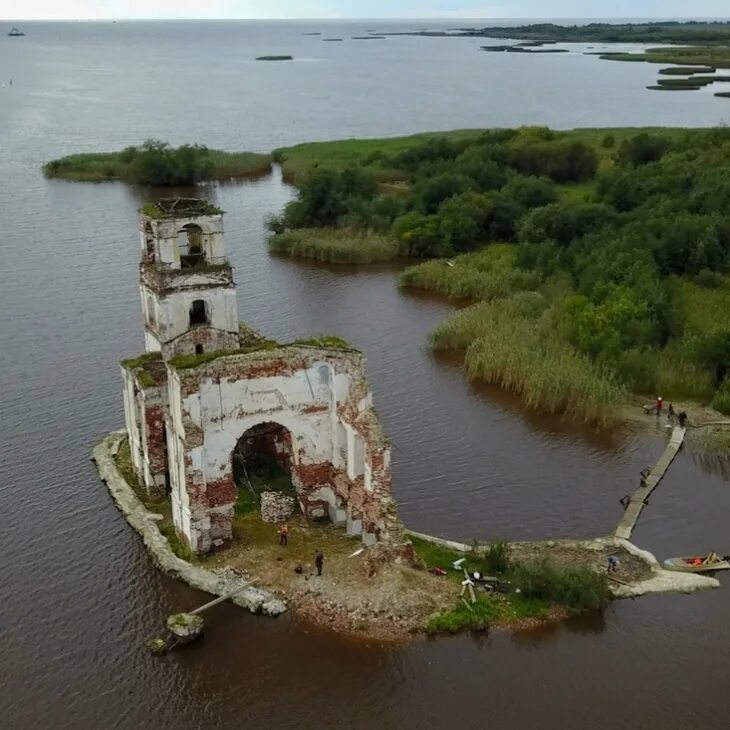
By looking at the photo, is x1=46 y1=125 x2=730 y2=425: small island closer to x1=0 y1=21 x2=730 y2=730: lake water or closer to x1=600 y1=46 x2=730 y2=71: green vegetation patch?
x1=0 y1=21 x2=730 y2=730: lake water

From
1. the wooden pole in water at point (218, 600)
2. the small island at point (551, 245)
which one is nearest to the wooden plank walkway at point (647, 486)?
the small island at point (551, 245)

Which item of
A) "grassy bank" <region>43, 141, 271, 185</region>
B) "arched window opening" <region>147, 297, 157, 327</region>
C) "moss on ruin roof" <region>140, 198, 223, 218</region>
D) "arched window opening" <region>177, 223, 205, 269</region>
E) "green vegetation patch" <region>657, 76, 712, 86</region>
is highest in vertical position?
"moss on ruin roof" <region>140, 198, 223, 218</region>

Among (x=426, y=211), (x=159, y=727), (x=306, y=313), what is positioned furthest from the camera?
(x=426, y=211)

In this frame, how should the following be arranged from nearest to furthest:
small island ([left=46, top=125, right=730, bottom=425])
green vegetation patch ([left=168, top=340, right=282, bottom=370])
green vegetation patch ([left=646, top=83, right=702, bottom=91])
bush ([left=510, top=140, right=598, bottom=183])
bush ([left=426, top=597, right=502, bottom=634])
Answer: bush ([left=426, top=597, right=502, bottom=634]) → green vegetation patch ([left=168, top=340, right=282, bottom=370]) → small island ([left=46, top=125, right=730, bottom=425]) → bush ([left=510, top=140, right=598, bottom=183]) → green vegetation patch ([left=646, top=83, right=702, bottom=91])

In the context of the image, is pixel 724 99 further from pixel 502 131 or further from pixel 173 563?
pixel 173 563

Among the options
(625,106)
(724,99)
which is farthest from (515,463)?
(724,99)

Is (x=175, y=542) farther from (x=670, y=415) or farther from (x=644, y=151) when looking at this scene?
(x=644, y=151)

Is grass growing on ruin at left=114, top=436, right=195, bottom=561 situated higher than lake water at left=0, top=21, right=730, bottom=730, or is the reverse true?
grass growing on ruin at left=114, top=436, right=195, bottom=561

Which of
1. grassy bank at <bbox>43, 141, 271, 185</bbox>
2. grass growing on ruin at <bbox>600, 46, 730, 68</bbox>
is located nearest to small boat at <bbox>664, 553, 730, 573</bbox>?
grassy bank at <bbox>43, 141, 271, 185</bbox>
